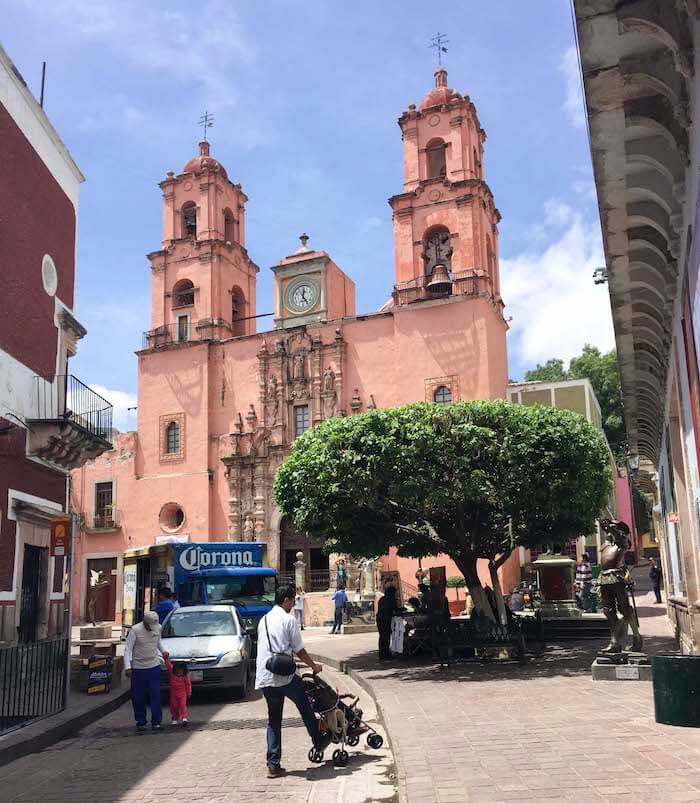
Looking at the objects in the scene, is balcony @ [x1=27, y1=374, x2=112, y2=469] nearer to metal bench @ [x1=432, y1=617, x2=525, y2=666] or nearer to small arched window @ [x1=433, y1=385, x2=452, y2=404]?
metal bench @ [x1=432, y1=617, x2=525, y2=666]

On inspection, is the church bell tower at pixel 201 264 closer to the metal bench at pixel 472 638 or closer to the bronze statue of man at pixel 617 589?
the metal bench at pixel 472 638

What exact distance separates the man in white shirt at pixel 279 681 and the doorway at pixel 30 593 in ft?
28.4

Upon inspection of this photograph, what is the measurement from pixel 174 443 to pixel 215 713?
87.6 ft

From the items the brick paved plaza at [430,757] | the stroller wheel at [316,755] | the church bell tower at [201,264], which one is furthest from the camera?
the church bell tower at [201,264]

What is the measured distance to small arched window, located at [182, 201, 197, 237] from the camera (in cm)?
4019

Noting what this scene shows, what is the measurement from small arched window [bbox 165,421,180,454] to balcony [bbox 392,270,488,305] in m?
11.3

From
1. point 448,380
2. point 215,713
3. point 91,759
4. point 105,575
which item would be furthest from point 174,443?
point 91,759

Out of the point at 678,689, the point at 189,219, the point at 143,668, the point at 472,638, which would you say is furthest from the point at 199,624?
the point at 189,219

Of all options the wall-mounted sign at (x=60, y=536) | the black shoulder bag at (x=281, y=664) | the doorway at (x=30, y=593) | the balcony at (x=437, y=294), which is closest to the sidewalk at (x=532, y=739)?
the black shoulder bag at (x=281, y=664)

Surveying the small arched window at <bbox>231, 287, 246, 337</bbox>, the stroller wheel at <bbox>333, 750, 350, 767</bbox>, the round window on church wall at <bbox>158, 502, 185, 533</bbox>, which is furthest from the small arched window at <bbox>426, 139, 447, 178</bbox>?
the stroller wheel at <bbox>333, 750, 350, 767</bbox>

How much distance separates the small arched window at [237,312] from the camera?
39562 millimetres

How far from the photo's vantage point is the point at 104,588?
3622 centimetres

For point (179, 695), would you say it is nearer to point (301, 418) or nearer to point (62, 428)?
point (62, 428)

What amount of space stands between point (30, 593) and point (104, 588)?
22023 mm
